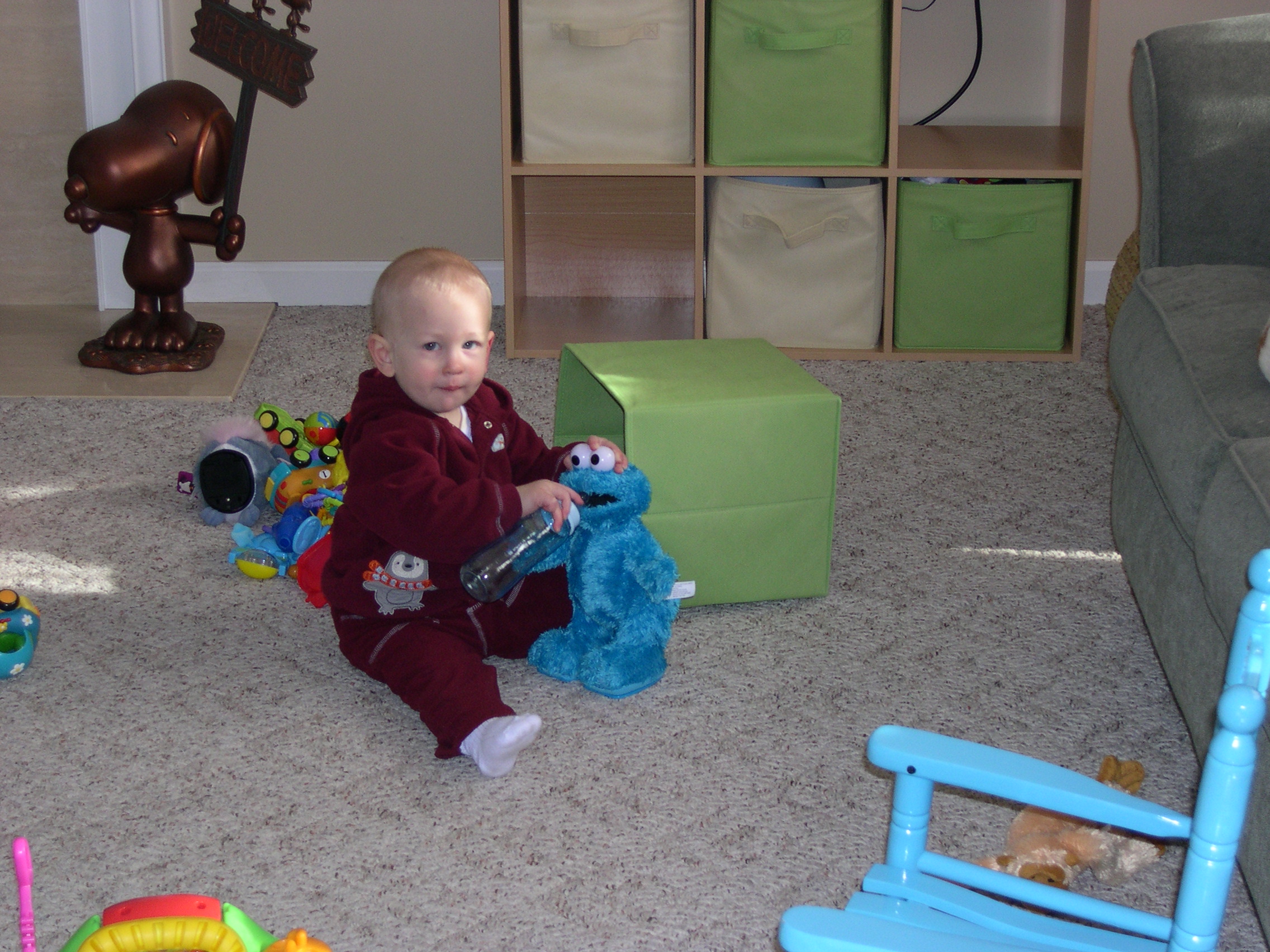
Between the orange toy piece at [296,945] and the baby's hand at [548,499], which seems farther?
the baby's hand at [548,499]

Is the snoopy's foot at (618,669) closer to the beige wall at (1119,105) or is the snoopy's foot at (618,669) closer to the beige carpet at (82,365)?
the beige carpet at (82,365)

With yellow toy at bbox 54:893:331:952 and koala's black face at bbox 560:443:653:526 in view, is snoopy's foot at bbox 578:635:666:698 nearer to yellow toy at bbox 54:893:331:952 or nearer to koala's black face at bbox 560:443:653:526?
koala's black face at bbox 560:443:653:526

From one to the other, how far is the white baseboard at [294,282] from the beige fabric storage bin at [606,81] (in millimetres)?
458

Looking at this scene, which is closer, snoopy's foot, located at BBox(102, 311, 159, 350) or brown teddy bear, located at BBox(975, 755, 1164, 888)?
brown teddy bear, located at BBox(975, 755, 1164, 888)

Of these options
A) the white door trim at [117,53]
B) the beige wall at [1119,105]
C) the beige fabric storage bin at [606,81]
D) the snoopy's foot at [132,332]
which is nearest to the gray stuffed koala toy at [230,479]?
the snoopy's foot at [132,332]

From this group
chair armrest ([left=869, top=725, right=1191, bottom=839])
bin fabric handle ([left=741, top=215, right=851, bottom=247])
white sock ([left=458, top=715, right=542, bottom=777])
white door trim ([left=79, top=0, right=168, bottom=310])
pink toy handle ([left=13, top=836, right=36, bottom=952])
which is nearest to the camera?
pink toy handle ([left=13, top=836, right=36, bottom=952])

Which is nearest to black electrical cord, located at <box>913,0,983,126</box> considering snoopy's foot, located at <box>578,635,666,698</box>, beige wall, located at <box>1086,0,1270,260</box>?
beige wall, located at <box>1086,0,1270,260</box>

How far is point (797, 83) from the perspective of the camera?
2234mm

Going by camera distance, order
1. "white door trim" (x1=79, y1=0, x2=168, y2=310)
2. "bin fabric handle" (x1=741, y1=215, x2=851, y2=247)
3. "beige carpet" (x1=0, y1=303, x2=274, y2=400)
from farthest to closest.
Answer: "white door trim" (x1=79, y1=0, x2=168, y2=310), "bin fabric handle" (x1=741, y1=215, x2=851, y2=247), "beige carpet" (x1=0, y1=303, x2=274, y2=400)

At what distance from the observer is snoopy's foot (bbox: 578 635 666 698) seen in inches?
51.4

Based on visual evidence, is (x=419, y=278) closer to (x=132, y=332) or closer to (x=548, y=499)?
(x=548, y=499)

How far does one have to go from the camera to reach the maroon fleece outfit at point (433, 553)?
1255mm

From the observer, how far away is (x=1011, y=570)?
1594 millimetres

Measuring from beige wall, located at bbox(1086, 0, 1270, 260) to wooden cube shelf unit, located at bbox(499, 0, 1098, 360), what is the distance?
0.09 m
